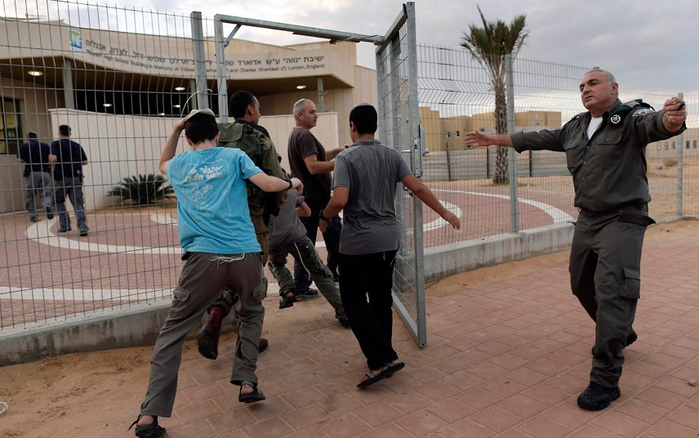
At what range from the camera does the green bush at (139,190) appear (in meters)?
4.74

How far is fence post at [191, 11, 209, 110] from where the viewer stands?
14.4ft

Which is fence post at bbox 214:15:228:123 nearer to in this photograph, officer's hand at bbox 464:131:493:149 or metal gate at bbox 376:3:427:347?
metal gate at bbox 376:3:427:347

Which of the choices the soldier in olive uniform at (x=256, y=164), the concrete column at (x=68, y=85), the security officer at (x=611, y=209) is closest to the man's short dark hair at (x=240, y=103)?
the soldier in olive uniform at (x=256, y=164)

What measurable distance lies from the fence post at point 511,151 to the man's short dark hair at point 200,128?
4.71 meters

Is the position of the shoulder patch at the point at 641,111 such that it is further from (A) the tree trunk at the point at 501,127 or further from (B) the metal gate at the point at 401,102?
(A) the tree trunk at the point at 501,127

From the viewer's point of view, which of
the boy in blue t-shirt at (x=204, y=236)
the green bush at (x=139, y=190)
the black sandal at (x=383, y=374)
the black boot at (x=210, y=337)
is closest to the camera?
the boy in blue t-shirt at (x=204, y=236)

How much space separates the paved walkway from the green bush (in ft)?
5.03

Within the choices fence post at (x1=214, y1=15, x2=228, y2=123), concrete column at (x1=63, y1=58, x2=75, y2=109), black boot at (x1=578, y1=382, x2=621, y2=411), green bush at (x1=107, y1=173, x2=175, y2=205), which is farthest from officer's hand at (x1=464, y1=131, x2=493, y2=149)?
concrete column at (x1=63, y1=58, x2=75, y2=109)

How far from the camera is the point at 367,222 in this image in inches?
142

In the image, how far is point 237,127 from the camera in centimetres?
366

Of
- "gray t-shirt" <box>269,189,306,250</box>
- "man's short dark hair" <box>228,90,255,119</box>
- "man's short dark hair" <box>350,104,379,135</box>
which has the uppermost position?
"man's short dark hair" <box>228,90,255,119</box>

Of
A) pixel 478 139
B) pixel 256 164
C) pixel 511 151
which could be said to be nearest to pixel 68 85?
pixel 256 164

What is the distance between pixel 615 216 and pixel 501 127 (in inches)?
145

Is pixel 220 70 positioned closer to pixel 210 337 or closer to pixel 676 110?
pixel 210 337
